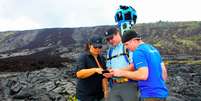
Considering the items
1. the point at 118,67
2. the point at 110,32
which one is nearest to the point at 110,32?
the point at 110,32

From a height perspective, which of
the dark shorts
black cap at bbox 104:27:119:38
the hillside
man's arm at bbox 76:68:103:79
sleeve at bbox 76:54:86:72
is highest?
black cap at bbox 104:27:119:38

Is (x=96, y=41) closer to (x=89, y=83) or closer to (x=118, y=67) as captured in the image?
(x=118, y=67)

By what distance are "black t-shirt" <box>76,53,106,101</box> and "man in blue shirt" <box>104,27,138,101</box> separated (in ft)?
1.06

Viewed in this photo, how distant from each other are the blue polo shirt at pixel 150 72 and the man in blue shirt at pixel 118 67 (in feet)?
3.26

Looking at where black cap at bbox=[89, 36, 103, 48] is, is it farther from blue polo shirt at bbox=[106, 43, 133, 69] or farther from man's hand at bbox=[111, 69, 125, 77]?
man's hand at bbox=[111, 69, 125, 77]

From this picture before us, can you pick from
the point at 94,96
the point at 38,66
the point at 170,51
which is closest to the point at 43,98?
the point at 94,96

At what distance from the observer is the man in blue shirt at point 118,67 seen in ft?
28.0

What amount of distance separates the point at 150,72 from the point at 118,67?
4.51ft

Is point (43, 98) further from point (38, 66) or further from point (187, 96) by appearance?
point (38, 66)

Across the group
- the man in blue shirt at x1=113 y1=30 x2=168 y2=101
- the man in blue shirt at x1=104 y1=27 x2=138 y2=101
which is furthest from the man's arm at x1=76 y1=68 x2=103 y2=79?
the man in blue shirt at x1=113 y1=30 x2=168 y2=101

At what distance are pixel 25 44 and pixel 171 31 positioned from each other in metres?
24.5

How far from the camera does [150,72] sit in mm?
7367

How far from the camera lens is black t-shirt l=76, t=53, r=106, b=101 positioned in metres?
9.09

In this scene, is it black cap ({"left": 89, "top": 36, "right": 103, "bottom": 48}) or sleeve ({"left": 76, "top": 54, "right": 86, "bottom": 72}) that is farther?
sleeve ({"left": 76, "top": 54, "right": 86, "bottom": 72})
